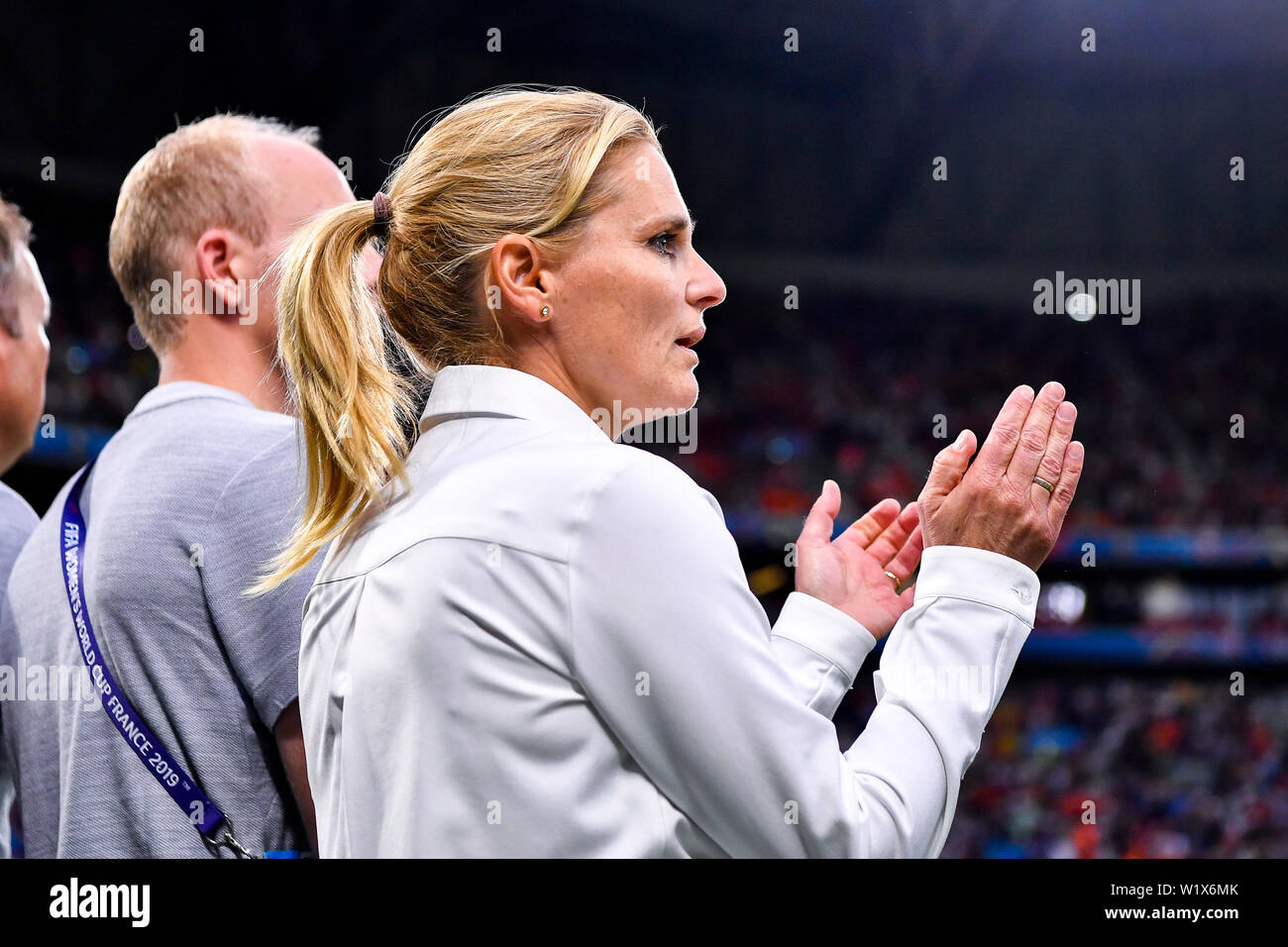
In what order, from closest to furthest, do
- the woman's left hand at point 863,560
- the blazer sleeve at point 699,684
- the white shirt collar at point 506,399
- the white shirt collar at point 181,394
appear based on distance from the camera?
the blazer sleeve at point 699,684, the white shirt collar at point 506,399, the woman's left hand at point 863,560, the white shirt collar at point 181,394

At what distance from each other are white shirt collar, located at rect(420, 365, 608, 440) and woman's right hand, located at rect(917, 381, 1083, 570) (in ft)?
1.10

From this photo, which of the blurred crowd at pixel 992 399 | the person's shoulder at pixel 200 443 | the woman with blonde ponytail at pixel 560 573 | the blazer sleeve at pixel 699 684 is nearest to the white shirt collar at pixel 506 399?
the woman with blonde ponytail at pixel 560 573

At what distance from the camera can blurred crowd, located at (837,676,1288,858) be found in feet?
26.9

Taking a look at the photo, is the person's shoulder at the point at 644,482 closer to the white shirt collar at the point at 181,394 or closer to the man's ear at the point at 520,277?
the man's ear at the point at 520,277

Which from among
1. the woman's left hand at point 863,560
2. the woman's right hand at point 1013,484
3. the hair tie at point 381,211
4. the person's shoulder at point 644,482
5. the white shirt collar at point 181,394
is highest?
the hair tie at point 381,211

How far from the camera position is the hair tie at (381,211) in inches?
41.2

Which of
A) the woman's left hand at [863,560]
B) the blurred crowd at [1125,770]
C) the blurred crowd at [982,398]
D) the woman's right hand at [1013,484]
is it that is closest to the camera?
the woman's right hand at [1013,484]

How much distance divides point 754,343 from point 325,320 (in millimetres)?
8393

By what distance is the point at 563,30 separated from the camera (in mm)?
7367

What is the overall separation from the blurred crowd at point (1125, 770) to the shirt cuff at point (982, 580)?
25.1 feet

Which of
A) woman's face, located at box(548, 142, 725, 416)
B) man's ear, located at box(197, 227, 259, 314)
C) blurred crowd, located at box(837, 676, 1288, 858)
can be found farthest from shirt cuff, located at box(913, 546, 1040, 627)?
blurred crowd, located at box(837, 676, 1288, 858)

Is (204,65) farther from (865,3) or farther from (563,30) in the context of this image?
(865,3)
